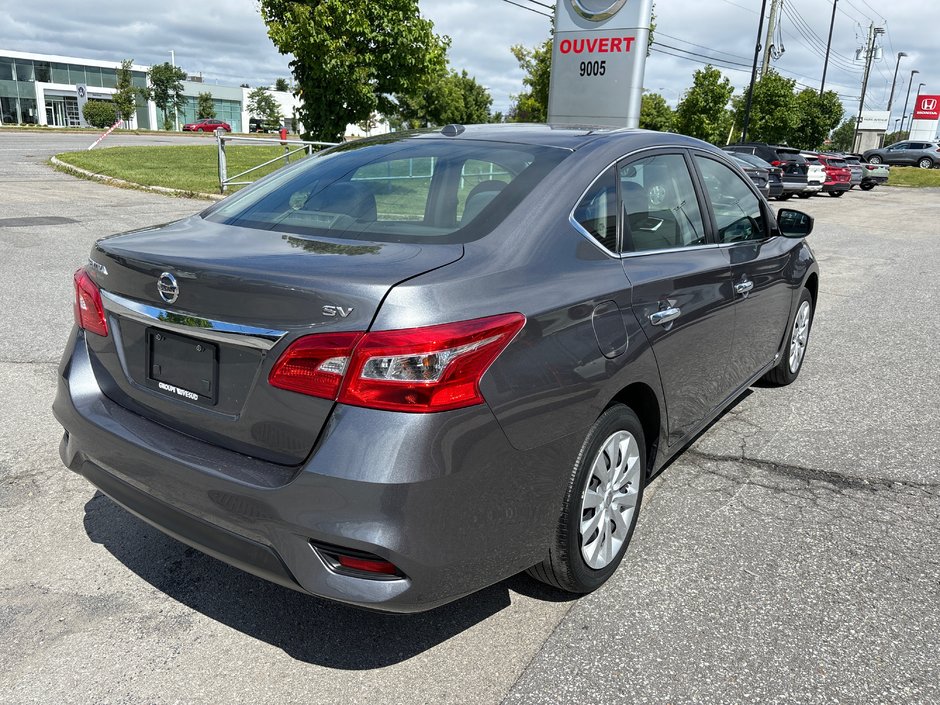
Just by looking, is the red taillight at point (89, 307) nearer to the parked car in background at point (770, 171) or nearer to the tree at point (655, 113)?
the parked car in background at point (770, 171)

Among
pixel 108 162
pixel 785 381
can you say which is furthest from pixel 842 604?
pixel 108 162

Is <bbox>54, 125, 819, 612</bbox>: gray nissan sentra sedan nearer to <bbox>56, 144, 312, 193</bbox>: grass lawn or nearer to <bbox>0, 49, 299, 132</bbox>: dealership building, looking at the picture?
<bbox>56, 144, 312, 193</bbox>: grass lawn

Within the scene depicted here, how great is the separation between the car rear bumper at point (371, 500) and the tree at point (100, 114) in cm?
6732

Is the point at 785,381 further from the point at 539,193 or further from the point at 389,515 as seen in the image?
the point at 389,515

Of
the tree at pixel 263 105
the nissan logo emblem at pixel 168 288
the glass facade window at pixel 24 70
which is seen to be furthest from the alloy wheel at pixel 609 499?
the tree at pixel 263 105

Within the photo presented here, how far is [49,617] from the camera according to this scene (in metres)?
2.63

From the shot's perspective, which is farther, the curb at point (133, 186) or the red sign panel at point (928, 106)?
the red sign panel at point (928, 106)

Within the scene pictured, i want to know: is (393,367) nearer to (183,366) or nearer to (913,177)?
(183,366)

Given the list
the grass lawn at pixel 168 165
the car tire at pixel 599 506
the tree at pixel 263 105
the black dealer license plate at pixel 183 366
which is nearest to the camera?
the black dealer license plate at pixel 183 366

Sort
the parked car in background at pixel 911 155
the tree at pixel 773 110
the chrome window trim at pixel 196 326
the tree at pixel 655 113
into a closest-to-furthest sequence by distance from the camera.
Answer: the chrome window trim at pixel 196 326 → the tree at pixel 773 110 → the parked car in background at pixel 911 155 → the tree at pixel 655 113

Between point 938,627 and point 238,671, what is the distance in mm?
2381

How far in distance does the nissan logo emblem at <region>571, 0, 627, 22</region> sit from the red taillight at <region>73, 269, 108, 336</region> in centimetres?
1398

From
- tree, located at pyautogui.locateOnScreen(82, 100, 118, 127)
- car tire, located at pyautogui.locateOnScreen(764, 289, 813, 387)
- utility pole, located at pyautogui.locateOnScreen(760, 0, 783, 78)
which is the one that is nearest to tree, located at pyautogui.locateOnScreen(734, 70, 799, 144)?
utility pole, located at pyautogui.locateOnScreen(760, 0, 783, 78)

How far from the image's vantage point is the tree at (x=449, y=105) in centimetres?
4666
